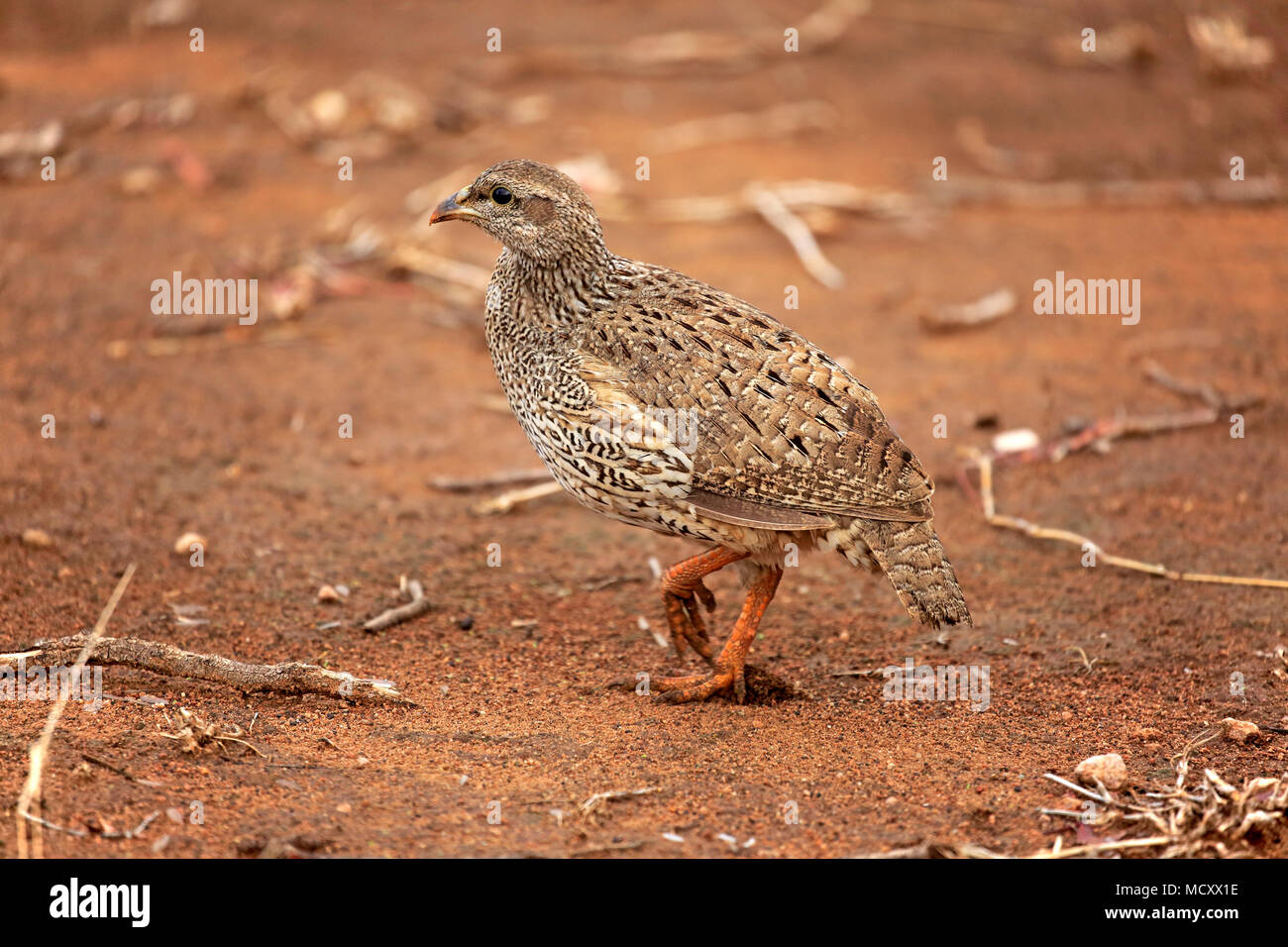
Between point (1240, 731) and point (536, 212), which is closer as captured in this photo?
point (1240, 731)

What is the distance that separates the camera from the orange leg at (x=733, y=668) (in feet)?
20.1

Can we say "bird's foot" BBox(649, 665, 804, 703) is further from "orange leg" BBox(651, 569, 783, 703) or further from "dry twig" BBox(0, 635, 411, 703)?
"dry twig" BBox(0, 635, 411, 703)

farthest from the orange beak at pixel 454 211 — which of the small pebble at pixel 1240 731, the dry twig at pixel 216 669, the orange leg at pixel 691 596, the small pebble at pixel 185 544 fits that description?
the small pebble at pixel 1240 731

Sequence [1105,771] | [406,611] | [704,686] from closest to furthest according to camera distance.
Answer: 1. [1105,771]
2. [704,686]
3. [406,611]

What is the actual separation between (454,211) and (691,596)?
231 centimetres

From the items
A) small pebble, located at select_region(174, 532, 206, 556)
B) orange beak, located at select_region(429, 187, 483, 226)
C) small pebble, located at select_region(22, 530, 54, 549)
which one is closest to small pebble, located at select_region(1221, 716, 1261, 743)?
orange beak, located at select_region(429, 187, 483, 226)

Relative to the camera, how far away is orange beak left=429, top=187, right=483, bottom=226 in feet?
21.6

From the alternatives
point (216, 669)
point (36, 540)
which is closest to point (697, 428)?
point (216, 669)

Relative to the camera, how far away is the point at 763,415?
19.3 feet

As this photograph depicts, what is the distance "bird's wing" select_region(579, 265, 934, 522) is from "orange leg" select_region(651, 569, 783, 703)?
609mm

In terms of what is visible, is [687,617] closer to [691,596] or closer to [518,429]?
[691,596]

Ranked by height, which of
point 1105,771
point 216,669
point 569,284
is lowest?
point 1105,771

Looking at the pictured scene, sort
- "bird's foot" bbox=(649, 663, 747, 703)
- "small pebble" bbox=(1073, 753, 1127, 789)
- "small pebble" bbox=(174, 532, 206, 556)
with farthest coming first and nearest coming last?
1. "small pebble" bbox=(174, 532, 206, 556)
2. "bird's foot" bbox=(649, 663, 747, 703)
3. "small pebble" bbox=(1073, 753, 1127, 789)

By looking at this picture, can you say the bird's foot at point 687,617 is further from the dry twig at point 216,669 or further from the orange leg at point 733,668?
the dry twig at point 216,669
